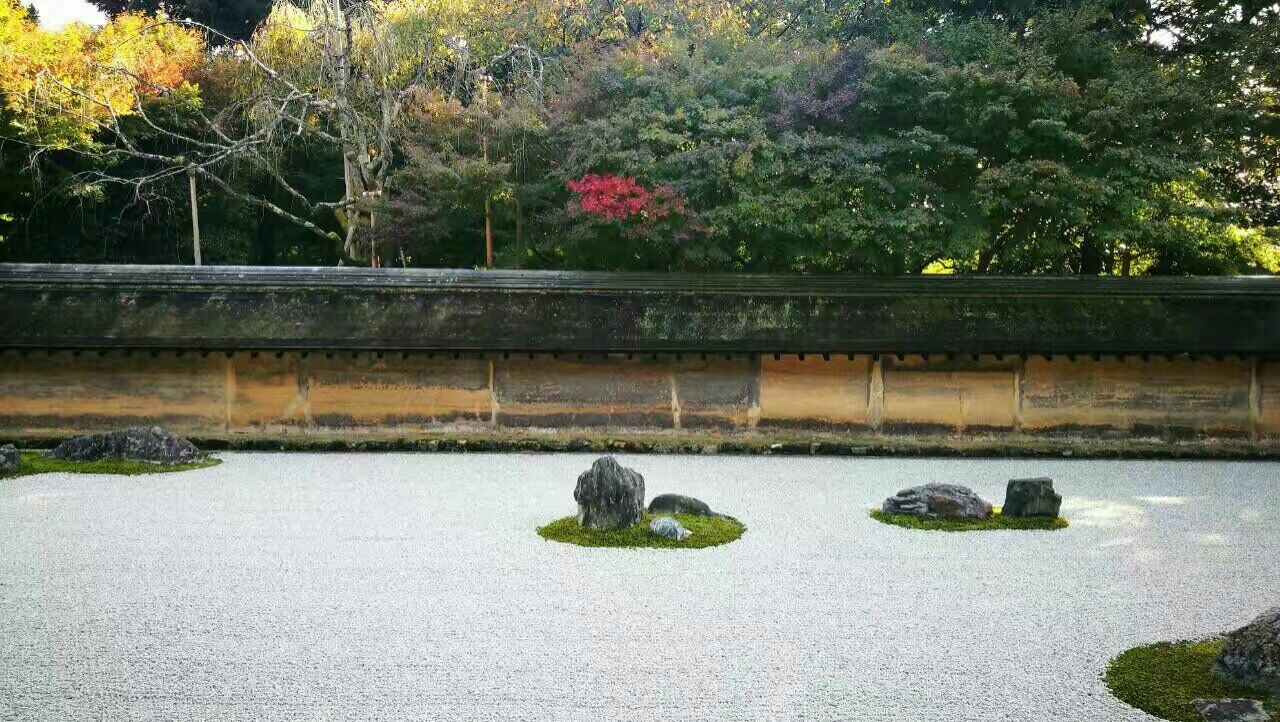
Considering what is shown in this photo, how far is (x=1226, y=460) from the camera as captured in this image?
37.5ft

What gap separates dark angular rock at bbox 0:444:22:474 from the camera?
31.7 feet

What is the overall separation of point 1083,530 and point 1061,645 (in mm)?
3065

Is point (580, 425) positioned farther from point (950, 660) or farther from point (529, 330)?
point (950, 660)

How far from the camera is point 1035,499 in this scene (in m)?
7.98

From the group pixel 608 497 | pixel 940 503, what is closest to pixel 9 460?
pixel 608 497

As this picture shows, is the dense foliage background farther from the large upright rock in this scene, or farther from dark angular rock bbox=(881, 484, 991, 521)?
the large upright rock

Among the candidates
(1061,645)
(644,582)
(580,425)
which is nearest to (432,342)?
(580,425)

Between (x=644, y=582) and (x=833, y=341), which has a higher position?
(x=833, y=341)

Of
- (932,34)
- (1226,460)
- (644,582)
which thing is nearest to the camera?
(644,582)

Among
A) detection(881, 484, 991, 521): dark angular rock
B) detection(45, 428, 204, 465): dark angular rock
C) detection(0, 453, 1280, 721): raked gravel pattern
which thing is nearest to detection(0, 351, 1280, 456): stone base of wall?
detection(45, 428, 204, 465): dark angular rock

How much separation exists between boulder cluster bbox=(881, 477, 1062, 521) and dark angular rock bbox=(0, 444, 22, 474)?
9067 millimetres

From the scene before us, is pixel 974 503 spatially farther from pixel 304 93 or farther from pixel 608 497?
pixel 304 93

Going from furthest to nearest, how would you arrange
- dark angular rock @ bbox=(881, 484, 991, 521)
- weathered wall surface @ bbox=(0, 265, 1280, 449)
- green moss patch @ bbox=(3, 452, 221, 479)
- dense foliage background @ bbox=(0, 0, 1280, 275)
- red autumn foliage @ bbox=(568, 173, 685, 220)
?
dense foliage background @ bbox=(0, 0, 1280, 275) < red autumn foliage @ bbox=(568, 173, 685, 220) < weathered wall surface @ bbox=(0, 265, 1280, 449) < green moss patch @ bbox=(3, 452, 221, 479) < dark angular rock @ bbox=(881, 484, 991, 521)

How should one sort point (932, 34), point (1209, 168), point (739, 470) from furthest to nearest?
1. point (932, 34)
2. point (1209, 168)
3. point (739, 470)
